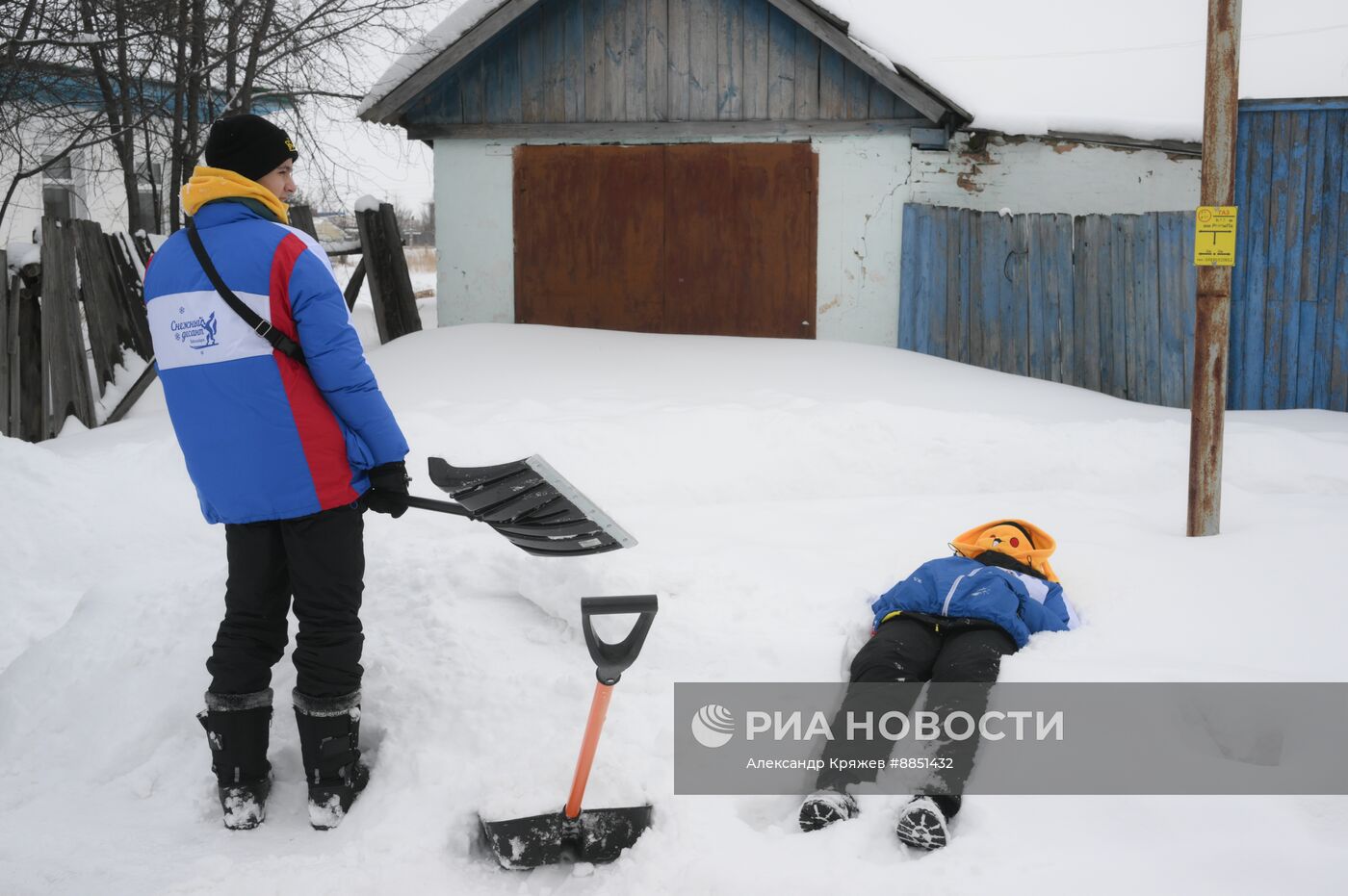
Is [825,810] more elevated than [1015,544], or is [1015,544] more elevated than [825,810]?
[1015,544]

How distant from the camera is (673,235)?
33.5 ft

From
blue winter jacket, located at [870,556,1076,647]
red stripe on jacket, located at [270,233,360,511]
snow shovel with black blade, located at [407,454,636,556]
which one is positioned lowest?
blue winter jacket, located at [870,556,1076,647]

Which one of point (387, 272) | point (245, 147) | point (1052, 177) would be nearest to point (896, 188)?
point (1052, 177)

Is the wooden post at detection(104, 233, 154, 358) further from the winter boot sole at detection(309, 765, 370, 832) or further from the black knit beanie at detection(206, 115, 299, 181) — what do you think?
the winter boot sole at detection(309, 765, 370, 832)

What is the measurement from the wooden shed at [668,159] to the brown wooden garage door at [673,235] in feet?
A: 0.05

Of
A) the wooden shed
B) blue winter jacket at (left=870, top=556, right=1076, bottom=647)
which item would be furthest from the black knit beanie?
the wooden shed

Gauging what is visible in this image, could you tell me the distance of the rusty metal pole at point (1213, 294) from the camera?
4.96 meters

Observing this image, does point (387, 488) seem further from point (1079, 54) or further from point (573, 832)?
point (1079, 54)

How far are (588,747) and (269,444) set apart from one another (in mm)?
1161

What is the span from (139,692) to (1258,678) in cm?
357

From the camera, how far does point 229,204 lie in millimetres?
3117

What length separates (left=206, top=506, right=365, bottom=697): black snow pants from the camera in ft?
10.4

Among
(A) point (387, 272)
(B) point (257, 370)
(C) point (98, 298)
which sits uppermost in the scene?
(A) point (387, 272)

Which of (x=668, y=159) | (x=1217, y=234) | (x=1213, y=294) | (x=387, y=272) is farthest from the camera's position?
(x=387, y=272)
